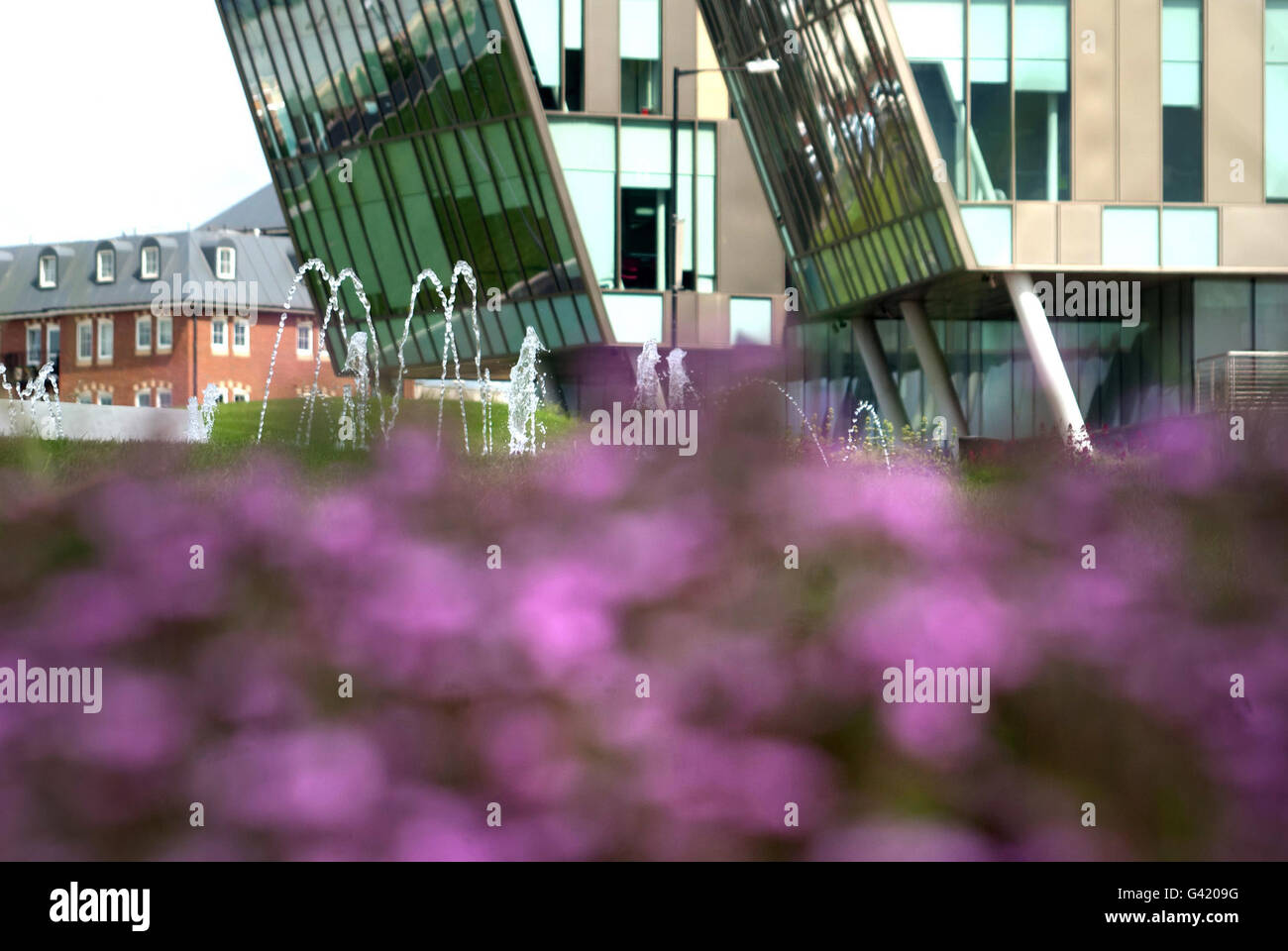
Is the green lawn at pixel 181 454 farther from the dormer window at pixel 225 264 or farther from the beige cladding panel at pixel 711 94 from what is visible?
the dormer window at pixel 225 264

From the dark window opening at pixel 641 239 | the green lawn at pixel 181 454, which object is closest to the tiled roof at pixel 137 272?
the dark window opening at pixel 641 239

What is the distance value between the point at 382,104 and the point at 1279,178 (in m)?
19.8

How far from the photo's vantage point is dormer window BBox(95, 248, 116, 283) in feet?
291

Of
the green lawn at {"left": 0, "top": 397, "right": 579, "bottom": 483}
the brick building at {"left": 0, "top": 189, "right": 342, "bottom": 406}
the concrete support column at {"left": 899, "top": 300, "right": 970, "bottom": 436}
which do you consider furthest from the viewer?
the brick building at {"left": 0, "top": 189, "right": 342, "bottom": 406}

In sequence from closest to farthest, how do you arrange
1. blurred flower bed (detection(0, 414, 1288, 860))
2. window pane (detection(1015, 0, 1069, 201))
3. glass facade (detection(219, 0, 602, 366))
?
blurred flower bed (detection(0, 414, 1288, 860)), window pane (detection(1015, 0, 1069, 201)), glass facade (detection(219, 0, 602, 366))

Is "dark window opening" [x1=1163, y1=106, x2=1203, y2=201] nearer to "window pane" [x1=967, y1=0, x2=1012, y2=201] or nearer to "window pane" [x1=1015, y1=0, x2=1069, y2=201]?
"window pane" [x1=1015, y1=0, x2=1069, y2=201]

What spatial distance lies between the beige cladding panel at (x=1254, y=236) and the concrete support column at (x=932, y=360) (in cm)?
696

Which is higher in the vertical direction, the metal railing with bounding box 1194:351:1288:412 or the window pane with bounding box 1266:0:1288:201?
the window pane with bounding box 1266:0:1288:201

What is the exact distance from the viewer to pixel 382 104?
39.9m

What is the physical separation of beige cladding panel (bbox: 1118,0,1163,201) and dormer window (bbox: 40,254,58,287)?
7313 centimetres

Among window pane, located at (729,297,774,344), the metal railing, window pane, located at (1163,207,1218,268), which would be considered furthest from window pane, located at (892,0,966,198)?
window pane, located at (729,297,774,344)

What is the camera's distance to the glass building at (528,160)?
122ft
